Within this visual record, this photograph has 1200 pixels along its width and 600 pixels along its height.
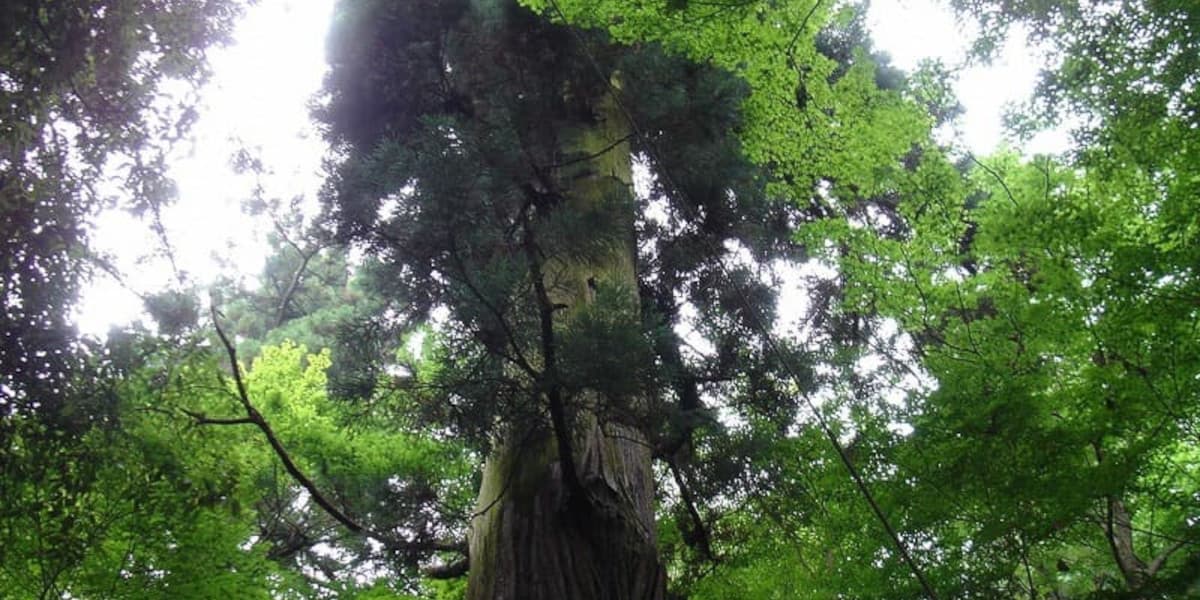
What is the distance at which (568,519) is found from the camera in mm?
2822

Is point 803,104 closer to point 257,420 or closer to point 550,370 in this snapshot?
point 550,370

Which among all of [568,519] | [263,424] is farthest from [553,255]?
[263,424]

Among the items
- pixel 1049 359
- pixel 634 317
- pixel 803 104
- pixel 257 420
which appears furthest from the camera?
pixel 803 104

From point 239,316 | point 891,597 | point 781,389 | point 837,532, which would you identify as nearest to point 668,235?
point 781,389

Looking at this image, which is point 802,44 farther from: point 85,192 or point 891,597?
point 85,192

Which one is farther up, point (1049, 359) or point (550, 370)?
point (1049, 359)

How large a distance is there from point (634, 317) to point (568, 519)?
30.6 inches

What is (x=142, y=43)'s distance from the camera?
3.05m

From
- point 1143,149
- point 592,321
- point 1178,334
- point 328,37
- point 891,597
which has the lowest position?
point 891,597

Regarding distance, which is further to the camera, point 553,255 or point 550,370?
point 553,255

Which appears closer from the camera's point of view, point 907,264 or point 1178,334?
A: point 1178,334

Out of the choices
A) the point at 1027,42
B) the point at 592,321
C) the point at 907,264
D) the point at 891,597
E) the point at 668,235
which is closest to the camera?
the point at 592,321

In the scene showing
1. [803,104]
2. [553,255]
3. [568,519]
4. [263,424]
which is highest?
[803,104]

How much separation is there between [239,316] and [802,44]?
11.0 meters
